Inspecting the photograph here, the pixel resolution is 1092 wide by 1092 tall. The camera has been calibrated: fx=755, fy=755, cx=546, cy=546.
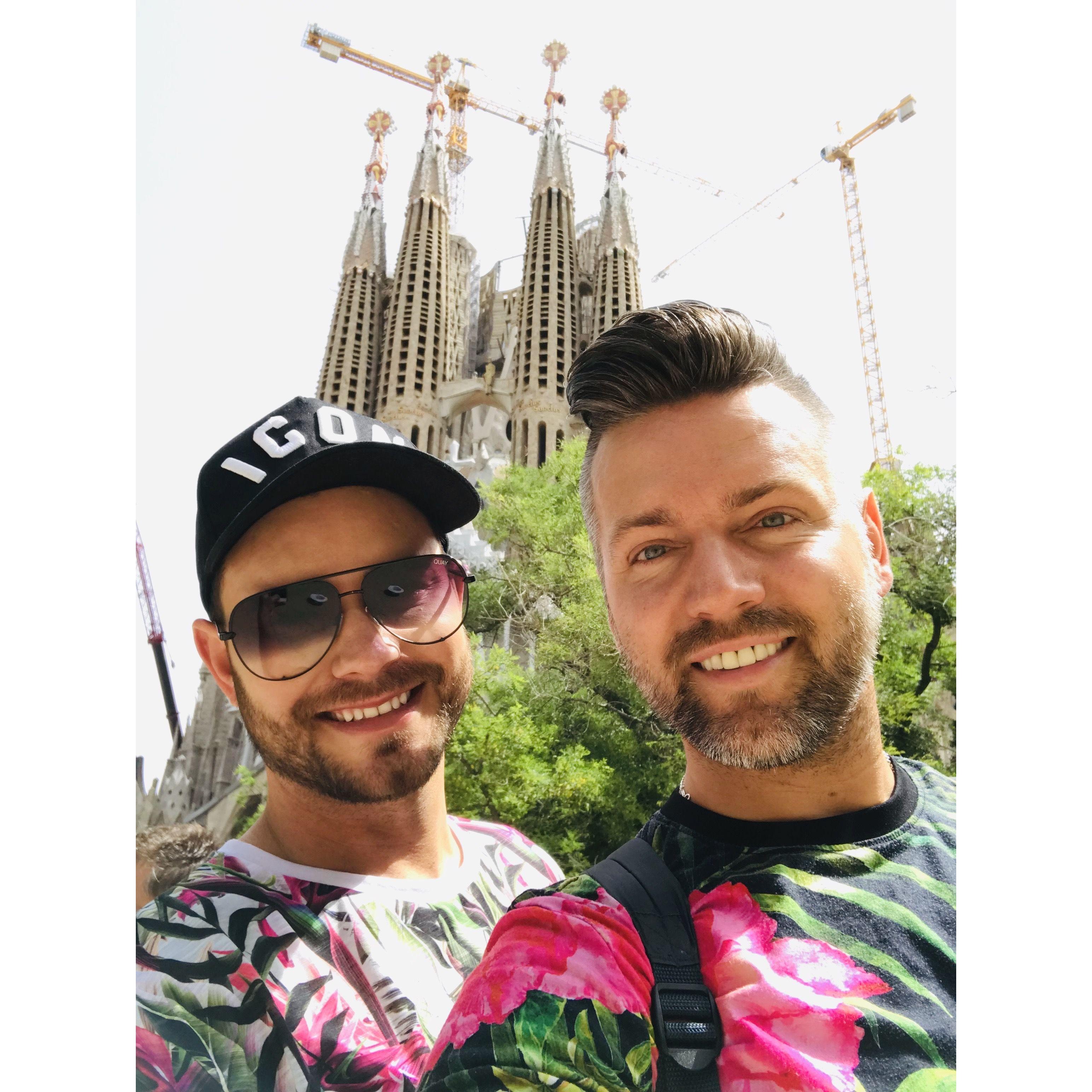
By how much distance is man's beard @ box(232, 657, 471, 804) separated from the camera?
4.09ft

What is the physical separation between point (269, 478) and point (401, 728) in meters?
0.47

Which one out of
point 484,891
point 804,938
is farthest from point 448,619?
point 804,938

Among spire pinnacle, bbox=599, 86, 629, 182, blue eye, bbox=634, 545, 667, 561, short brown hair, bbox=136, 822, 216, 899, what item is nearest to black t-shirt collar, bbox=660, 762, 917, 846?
blue eye, bbox=634, 545, 667, 561

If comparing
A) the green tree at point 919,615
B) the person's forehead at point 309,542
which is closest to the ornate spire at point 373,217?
the person's forehead at point 309,542

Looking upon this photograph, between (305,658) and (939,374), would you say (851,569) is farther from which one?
(939,374)

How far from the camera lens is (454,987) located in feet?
3.84

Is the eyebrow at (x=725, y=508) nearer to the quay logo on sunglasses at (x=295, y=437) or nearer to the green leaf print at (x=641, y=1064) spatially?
the quay logo on sunglasses at (x=295, y=437)

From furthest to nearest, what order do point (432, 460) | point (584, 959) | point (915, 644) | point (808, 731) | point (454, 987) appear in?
point (915, 644), point (432, 460), point (454, 987), point (808, 731), point (584, 959)

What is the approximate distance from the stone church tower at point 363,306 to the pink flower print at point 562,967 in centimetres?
136

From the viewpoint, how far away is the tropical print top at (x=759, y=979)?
2.71 ft

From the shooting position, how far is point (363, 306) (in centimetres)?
463

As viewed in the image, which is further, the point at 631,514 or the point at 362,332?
the point at 362,332

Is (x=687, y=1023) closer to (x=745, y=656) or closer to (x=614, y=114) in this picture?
(x=745, y=656)

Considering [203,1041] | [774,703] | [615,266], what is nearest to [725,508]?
[774,703]
